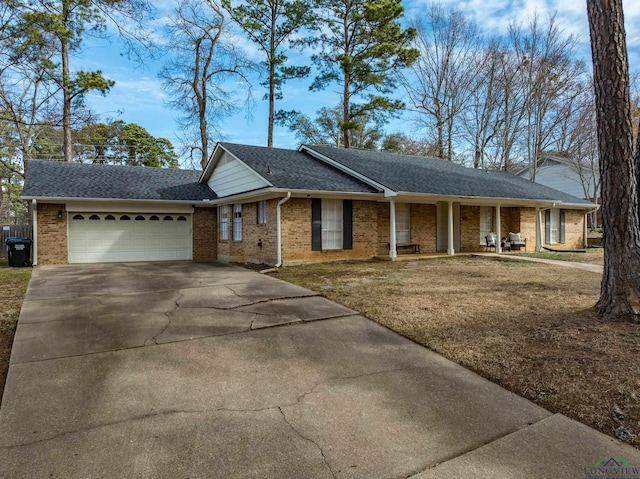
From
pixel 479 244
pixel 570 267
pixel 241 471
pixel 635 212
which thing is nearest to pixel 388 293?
pixel 635 212

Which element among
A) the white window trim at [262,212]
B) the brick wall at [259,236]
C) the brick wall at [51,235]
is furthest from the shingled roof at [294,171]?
the brick wall at [51,235]

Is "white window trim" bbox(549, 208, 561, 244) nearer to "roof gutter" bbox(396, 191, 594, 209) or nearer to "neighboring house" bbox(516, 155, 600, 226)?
"roof gutter" bbox(396, 191, 594, 209)

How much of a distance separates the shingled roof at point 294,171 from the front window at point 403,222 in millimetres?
2105

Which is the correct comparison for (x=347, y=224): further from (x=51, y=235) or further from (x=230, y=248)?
(x=51, y=235)

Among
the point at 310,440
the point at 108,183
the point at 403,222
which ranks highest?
the point at 108,183

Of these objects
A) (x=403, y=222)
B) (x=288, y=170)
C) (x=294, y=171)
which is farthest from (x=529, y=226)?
(x=288, y=170)

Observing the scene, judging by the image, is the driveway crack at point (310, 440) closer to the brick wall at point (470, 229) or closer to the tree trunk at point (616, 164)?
the tree trunk at point (616, 164)

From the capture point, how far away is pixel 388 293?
24.4ft

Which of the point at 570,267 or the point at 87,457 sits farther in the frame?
the point at 570,267

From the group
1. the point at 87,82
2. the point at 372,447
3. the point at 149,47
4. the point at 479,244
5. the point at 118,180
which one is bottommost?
the point at 372,447

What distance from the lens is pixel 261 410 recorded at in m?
3.07

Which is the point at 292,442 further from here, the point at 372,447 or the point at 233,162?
the point at 233,162

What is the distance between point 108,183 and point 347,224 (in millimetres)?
10165

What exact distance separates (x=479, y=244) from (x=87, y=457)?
1650 centimetres
